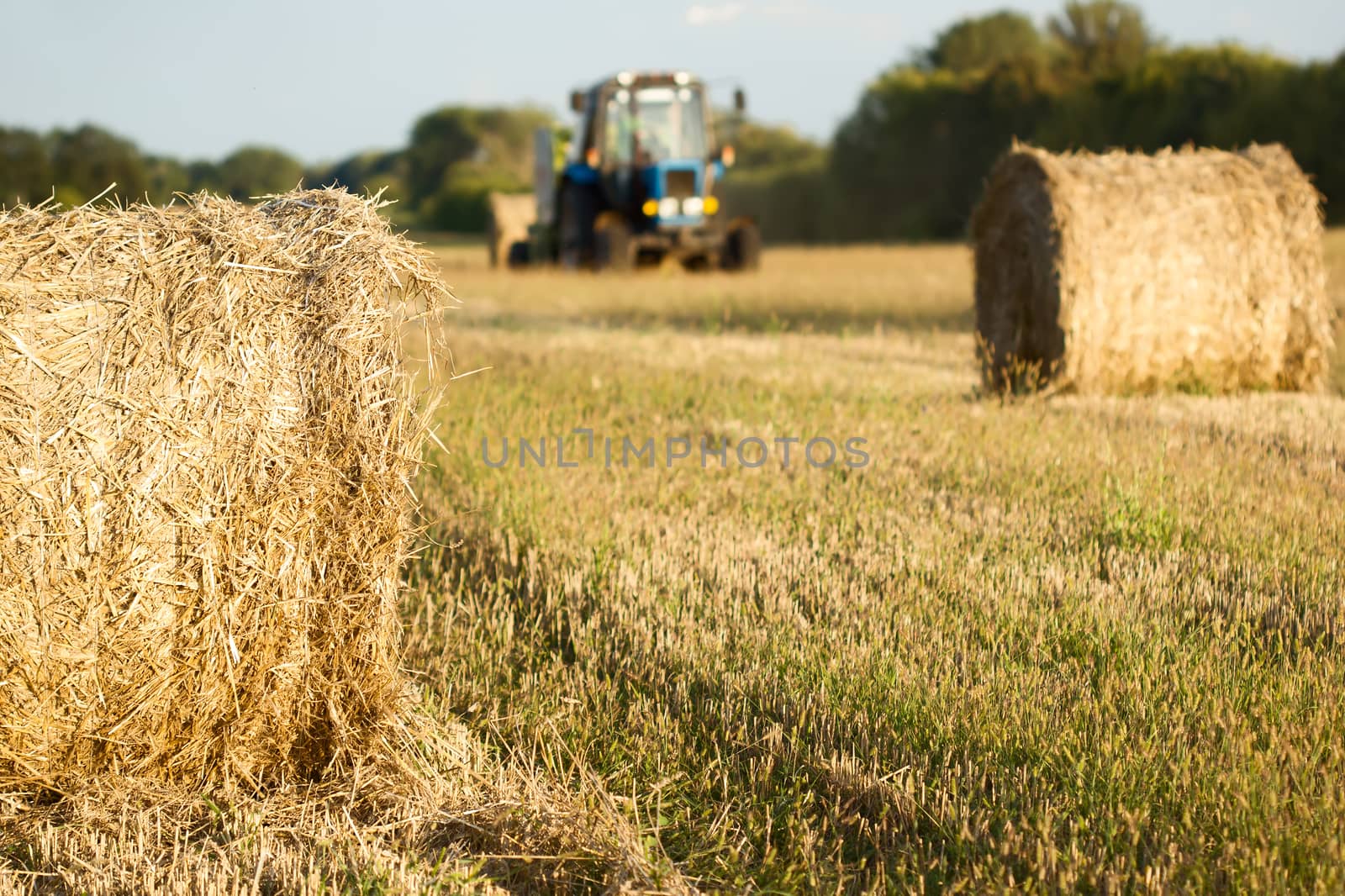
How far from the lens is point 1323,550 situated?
414cm

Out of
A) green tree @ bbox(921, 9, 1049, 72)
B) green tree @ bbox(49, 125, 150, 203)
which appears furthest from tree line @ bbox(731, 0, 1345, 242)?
green tree @ bbox(49, 125, 150, 203)

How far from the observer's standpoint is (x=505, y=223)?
80.0 ft

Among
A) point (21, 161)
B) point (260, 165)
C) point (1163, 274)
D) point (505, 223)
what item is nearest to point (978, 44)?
point (260, 165)

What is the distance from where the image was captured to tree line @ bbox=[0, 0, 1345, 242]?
27297mm

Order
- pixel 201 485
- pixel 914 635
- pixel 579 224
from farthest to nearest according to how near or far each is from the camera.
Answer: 1. pixel 579 224
2. pixel 914 635
3. pixel 201 485

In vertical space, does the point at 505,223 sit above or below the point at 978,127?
below

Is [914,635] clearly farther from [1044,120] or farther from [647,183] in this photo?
→ [1044,120]

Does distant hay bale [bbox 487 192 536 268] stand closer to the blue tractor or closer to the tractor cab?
the blue tractor

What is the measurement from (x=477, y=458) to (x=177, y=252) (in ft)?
A: 8.55

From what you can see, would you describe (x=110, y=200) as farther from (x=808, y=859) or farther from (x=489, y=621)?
(x=808, y=859)

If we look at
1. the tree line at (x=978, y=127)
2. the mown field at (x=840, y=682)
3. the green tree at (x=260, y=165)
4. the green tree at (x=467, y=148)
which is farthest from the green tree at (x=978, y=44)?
the mown field at (x=840, y=682)

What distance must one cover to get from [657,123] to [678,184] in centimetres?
161

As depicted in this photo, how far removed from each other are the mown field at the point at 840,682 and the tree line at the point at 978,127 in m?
17.3

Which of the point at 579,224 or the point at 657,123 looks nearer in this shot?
the point at 657,123
